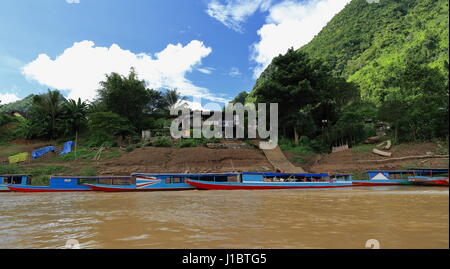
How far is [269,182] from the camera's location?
703 inches

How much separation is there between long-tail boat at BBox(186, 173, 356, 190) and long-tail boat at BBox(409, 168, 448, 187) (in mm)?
4366

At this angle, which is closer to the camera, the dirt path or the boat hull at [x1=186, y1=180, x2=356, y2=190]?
the boat hull at [x1=186, y1=180, x2=356, y2=190]

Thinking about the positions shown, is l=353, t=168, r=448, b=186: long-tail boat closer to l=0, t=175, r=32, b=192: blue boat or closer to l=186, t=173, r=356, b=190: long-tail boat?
l=186, t=173, r=356, b=190: long-tail boat

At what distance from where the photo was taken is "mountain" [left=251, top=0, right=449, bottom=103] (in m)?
47.2

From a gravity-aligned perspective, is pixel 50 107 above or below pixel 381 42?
below

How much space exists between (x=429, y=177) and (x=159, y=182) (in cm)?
1940

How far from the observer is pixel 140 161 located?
2472 cm

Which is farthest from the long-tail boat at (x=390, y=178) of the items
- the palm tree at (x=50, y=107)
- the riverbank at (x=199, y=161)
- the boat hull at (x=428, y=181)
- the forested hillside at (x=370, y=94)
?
the palm tree at (x=50, y=107)

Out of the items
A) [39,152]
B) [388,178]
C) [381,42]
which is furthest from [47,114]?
[381,42]

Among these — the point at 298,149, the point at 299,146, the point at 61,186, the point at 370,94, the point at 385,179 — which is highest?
the point at 370,94

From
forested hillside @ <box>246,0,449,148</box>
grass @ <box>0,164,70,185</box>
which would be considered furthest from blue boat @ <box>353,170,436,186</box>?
grass @ <box>0,164,70,185</box>

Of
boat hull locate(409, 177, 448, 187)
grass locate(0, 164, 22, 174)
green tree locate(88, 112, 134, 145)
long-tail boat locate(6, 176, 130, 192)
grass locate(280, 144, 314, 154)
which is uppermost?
green tree locate(88, 112, 134, 145)

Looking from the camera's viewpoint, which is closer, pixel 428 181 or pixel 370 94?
pixel 428 181

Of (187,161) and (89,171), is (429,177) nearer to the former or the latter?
(187,161)
